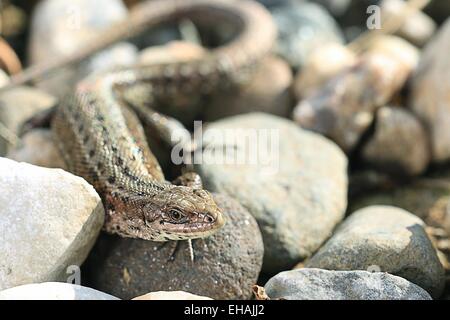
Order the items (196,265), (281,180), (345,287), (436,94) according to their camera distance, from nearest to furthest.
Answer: (345,287) → (196,265) → (281,180) → (436,94)

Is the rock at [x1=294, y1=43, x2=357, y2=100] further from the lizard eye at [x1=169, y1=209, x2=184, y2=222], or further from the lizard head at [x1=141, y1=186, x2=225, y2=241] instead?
the lizard eye at [x1=169, y1=209, x2=184, y2=222]

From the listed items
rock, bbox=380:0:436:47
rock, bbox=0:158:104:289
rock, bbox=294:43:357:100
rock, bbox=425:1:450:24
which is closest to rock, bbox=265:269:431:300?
rock, bbox=0:158:104:289

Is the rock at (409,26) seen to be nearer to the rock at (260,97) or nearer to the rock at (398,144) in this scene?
the rock at (260,97)

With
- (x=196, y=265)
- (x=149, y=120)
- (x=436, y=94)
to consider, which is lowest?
(x=196, y=265)

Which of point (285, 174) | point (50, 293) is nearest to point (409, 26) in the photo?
point (285, 174)

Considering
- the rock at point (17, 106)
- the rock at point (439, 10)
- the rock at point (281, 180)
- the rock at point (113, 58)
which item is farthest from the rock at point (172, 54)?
the rock at point (439, 10)

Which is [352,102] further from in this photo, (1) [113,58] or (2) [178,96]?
(1) [113,58]

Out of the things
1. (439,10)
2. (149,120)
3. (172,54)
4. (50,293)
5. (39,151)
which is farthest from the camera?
(439,10)

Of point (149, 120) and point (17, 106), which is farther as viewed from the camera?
point (17, 106)
